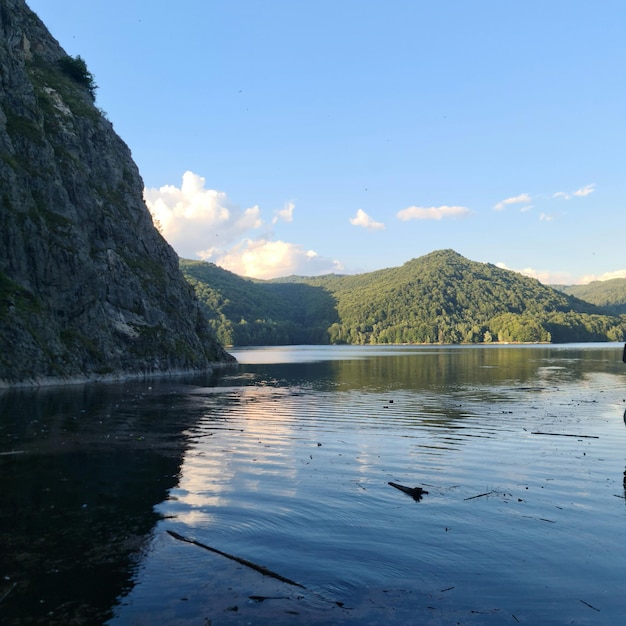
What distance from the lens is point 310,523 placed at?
62.9ft

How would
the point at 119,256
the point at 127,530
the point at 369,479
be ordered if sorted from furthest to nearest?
1. the point at 119,256
2. the point at 369,479
3. the point at 127,530

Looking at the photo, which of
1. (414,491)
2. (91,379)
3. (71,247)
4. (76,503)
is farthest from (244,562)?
(71,247)

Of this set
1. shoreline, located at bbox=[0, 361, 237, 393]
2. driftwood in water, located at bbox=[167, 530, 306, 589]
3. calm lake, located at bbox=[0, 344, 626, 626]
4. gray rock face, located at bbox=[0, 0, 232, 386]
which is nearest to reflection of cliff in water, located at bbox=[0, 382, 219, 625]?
calm lake, located at bbox=[0, 344, 626, 626]

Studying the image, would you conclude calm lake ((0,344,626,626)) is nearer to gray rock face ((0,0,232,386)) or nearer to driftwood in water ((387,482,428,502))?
driftwood in water ((387,482,428,502))

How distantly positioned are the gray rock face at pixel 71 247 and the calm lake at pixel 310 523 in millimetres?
38343

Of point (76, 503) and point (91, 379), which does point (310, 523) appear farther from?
point (91, 379)

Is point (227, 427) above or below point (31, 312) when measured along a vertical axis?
below

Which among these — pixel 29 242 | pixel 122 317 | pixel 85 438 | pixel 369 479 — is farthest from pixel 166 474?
pixel 122 317

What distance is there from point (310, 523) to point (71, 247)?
80.5 metres

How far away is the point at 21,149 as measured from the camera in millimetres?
88562

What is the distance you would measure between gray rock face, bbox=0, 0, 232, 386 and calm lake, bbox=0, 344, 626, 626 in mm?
38343

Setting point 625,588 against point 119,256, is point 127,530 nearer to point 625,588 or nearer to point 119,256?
point 625,588

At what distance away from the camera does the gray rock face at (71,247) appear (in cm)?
7694

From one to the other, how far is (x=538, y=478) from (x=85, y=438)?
2749 cm
